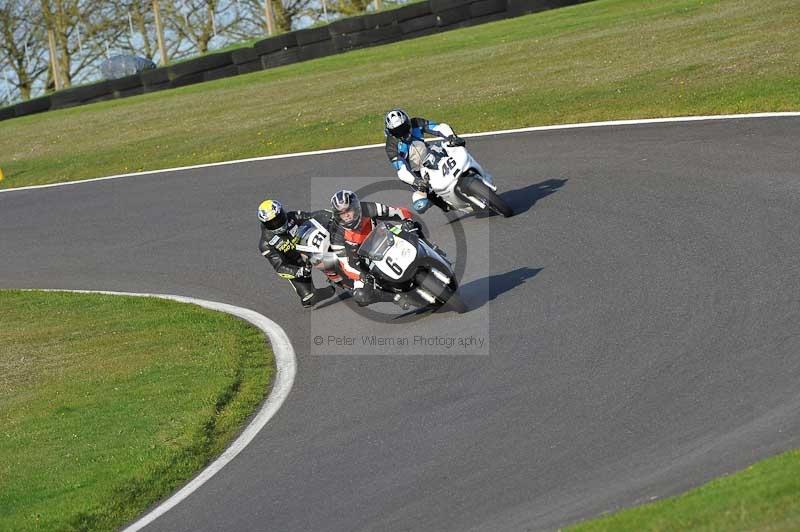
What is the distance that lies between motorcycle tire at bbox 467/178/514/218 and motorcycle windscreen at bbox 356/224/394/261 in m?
3.16

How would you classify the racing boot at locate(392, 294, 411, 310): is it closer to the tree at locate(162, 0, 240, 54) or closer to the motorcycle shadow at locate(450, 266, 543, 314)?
the motorcycle shadow at locate(450, 266, 543, 314)

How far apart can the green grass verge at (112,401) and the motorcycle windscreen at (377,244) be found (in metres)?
1.63

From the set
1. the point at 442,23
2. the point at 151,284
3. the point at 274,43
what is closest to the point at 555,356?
the point at 151,284

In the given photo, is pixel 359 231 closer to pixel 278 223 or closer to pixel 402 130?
pixel 278 223

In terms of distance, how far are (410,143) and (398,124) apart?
36cm

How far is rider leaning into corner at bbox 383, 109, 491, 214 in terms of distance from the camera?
49.1 ft

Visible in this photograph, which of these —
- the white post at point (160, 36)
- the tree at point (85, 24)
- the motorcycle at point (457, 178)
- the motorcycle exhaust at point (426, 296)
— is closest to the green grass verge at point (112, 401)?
the motorcycle exhaust at point (426, 296)

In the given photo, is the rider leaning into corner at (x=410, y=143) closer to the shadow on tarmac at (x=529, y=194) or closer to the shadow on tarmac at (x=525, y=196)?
the shadow on tarmac at (x=525, y=196)

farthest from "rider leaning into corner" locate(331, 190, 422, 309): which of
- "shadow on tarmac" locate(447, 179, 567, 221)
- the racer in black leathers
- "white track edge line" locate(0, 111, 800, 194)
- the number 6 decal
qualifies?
"white track edge line" locate(0, 111, 800, 194)

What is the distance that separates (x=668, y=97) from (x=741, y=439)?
13.5 metres

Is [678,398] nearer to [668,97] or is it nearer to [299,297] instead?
[299,297]

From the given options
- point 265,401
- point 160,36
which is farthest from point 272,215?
point 160,36

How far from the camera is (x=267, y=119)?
28.1 m

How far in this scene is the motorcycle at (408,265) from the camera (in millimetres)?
11820
